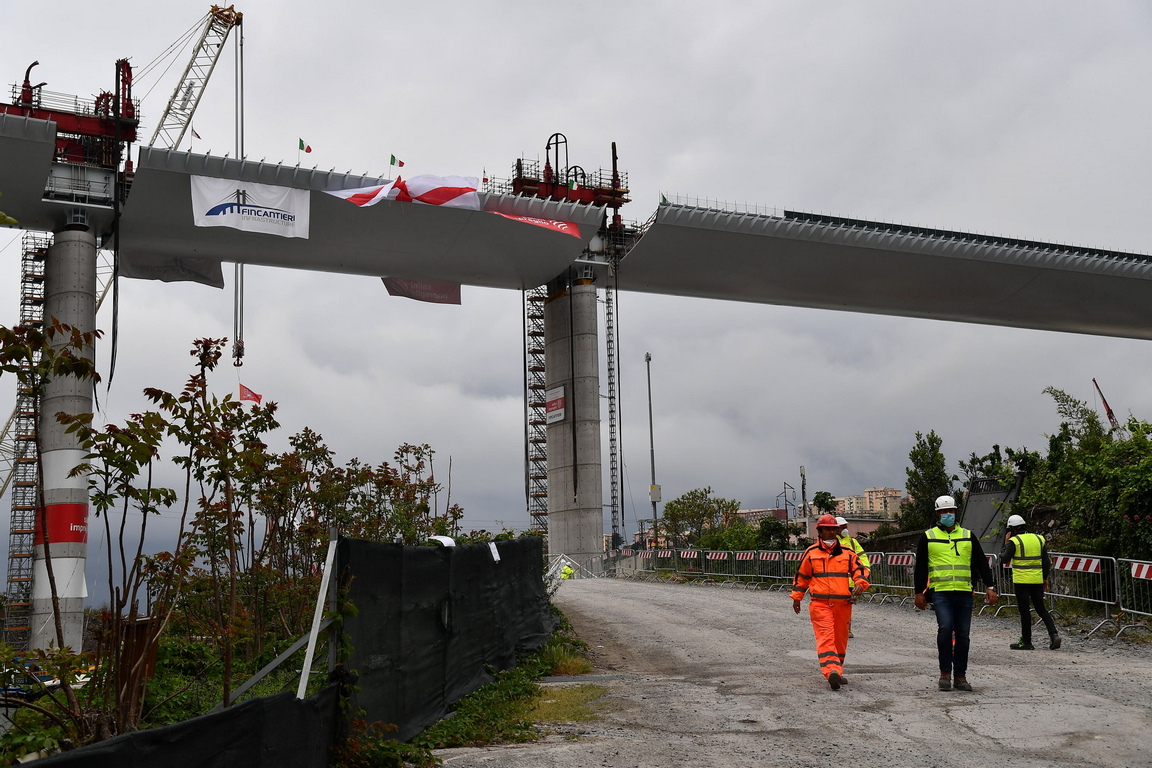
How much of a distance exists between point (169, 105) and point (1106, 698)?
78.8 m

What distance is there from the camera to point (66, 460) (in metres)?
43.3

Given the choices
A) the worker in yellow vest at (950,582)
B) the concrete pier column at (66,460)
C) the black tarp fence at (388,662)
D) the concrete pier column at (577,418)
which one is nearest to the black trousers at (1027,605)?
the worker in yellow vest at (950,582)

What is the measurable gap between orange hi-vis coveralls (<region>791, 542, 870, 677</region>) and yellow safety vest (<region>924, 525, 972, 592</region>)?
2.37ft

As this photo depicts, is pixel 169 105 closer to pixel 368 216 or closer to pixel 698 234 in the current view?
pixel 368 216

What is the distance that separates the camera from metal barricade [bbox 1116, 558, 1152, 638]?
1600cm

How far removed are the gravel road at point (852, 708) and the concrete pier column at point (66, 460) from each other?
33853mm

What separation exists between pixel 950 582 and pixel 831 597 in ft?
3.98

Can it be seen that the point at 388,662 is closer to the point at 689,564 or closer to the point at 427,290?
the point at 689,564

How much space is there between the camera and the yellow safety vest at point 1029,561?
A: 1427cm

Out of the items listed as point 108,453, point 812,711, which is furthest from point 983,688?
point 108,453

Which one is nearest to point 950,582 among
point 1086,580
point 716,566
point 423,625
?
point 423,625

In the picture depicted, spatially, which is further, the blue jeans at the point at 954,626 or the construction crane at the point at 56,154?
the construction crane at the point at 56,154

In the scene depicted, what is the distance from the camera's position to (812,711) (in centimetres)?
957

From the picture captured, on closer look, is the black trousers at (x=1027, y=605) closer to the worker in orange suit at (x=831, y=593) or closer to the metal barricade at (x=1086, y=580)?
the metal barricade at (x=1086, y=580)
